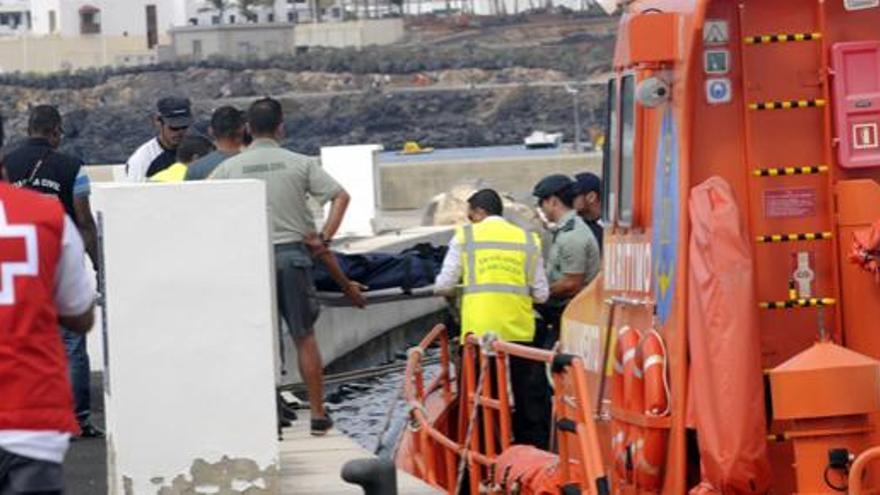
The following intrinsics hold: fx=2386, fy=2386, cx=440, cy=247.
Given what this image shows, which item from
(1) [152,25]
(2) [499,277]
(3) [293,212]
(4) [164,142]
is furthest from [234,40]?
(3) [293,212]

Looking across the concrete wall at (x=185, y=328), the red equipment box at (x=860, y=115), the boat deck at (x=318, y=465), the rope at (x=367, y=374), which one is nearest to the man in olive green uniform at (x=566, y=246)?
the boat deck at (x=318, y=465)

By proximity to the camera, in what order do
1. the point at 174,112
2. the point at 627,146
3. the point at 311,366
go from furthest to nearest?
the point at 174,112, the point at 311,366, the point at 627,146

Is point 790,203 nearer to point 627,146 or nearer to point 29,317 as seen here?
point 627,146

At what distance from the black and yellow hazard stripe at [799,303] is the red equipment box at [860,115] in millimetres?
549

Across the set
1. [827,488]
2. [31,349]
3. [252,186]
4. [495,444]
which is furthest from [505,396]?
[31,349]

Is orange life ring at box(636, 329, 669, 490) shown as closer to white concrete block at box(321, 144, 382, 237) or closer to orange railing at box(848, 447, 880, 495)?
orange railing at box(848, 447, 880, 495)

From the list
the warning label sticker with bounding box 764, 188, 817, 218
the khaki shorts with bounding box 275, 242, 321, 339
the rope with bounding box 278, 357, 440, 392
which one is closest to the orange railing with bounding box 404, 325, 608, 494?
the khaki shorts with bounding box 275, 242, 321, 339

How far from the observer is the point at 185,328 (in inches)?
394

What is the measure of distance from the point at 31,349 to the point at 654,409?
3.50 m

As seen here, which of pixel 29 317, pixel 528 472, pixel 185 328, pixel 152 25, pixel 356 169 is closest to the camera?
pixel 29 317

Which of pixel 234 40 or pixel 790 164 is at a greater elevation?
pixel 234 40

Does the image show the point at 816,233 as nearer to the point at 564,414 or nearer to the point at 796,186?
the point at 796,186

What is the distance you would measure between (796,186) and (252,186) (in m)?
2.27

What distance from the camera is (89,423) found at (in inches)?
547
